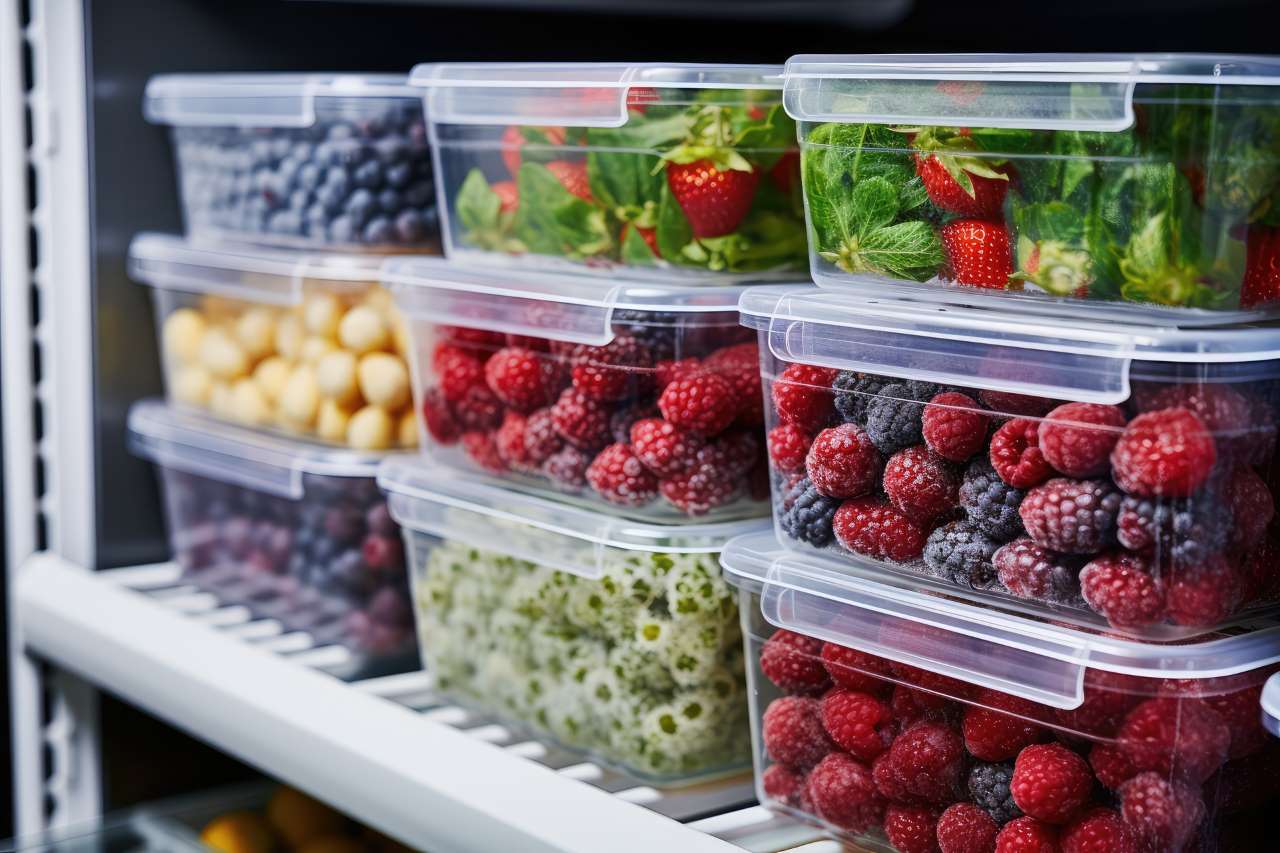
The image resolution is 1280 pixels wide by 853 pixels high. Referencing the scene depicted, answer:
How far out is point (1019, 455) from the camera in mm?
728

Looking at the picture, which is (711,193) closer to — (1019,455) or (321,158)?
(1019,455)

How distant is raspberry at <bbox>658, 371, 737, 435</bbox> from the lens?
923mm

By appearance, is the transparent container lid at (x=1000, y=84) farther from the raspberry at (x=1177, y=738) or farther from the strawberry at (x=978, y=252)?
the raspberry at (x=1177, y=738)

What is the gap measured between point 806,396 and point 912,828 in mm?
245

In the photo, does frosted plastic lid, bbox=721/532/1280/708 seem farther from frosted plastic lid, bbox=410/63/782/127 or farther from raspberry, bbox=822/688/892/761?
frosted plastic lid, bbox=410/63/782/127

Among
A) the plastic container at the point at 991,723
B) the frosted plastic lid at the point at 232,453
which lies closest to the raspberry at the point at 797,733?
the plastic container at the point at 991,723

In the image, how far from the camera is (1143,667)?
0.71m

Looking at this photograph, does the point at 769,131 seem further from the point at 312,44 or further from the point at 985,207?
the point at 312,44

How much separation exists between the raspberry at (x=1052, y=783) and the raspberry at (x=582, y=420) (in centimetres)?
36

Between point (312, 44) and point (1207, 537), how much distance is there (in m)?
0.98

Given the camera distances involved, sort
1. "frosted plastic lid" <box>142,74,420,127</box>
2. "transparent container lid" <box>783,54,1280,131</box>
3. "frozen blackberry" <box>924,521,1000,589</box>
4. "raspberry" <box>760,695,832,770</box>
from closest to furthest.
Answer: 1. "transparent container lid" <box>783,54,1280,131</box>
2. "frozen blackberry" <box>924,521,1000,589</box>
3. "raspberry" <box>760,695,832,770</box>
4. "frosted plastic lid" <box>142,74,420,127</box>

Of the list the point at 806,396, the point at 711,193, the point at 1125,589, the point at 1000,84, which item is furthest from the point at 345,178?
the point at 1125,589

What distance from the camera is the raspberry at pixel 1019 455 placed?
0.72 metres

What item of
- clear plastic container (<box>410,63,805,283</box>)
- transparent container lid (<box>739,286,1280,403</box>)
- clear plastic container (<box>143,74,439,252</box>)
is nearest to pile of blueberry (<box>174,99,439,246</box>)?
clear plastic container (<box>143,74,439,252</box>)
